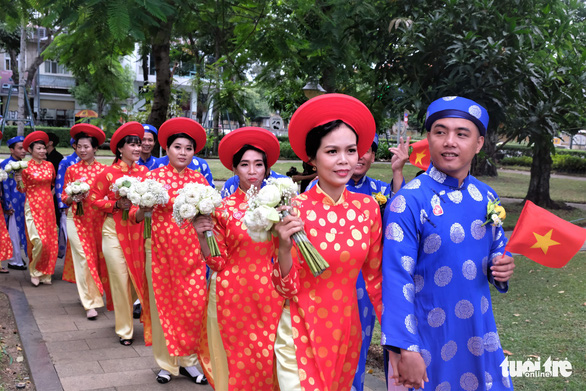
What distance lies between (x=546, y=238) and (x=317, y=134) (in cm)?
117

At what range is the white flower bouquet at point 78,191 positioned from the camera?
272 inches

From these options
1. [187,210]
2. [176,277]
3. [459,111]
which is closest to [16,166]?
[176,277]

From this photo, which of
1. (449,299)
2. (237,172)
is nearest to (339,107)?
(449,299)

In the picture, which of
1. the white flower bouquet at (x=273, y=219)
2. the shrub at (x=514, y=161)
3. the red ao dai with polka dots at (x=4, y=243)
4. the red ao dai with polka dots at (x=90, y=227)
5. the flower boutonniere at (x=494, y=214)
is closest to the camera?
the white flower bouquet at (x=273, y=219)

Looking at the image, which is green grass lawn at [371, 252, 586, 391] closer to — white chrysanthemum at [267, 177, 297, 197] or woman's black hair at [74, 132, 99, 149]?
white chrysanthemum at [267, 177, 297, 197]

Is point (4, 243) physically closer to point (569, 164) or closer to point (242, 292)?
point (242, 292)

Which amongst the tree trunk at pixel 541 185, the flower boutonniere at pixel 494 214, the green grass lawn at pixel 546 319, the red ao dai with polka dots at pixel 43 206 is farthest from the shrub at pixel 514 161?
the flower boutonniere at pixel 494 214

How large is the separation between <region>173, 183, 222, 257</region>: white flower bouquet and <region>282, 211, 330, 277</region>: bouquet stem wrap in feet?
3.22

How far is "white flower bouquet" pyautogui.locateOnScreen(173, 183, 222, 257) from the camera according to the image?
3.47 meters

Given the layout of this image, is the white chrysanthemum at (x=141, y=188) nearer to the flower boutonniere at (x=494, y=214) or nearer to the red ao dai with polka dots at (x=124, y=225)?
the red ao dai with polka dots at (x=124, y=225)

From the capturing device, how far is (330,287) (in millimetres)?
2762

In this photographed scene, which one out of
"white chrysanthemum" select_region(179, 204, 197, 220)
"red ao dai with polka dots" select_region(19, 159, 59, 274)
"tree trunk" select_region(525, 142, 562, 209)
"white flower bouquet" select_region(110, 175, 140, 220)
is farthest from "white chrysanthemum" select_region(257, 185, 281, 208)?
"tree trunk" select_region(525, 142, 562, 209)

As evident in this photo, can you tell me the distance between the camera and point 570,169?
32375 millimetres

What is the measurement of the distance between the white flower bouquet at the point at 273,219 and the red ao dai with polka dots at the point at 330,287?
0.41 feet
